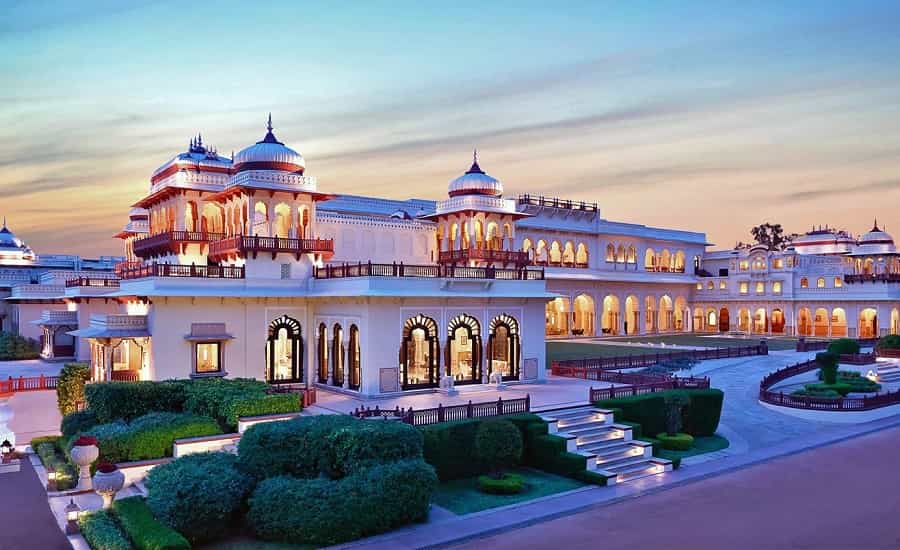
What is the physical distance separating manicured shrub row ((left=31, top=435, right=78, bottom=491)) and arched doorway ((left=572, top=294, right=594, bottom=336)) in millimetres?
43554

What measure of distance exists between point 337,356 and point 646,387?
38.8ft

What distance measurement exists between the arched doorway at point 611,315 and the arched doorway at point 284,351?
37.1 m

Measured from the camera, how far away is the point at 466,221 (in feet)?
120

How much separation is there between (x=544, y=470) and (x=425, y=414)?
361cm

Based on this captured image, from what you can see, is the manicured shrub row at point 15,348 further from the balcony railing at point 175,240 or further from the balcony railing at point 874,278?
the balcony railing at point 874,278

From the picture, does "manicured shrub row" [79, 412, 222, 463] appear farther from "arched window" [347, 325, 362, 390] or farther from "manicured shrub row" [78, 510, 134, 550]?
"arched window" [347, 325, 362, 390]

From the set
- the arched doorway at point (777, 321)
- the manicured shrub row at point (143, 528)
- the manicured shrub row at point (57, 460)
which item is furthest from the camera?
the arched doorway at point (777, 321)

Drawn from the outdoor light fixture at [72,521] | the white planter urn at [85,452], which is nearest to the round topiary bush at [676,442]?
the white planter urn at [85,452]

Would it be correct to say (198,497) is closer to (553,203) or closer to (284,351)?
(284,351)

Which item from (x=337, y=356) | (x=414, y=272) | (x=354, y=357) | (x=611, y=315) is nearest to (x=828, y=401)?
(x=414, y=272)

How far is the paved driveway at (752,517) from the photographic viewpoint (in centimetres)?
1390

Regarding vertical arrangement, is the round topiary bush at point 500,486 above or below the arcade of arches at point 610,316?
below

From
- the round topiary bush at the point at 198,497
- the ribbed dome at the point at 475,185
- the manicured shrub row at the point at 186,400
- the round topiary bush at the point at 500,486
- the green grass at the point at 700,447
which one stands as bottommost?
the green grass at the point at 700,447

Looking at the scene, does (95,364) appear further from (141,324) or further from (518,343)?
(518,343)
